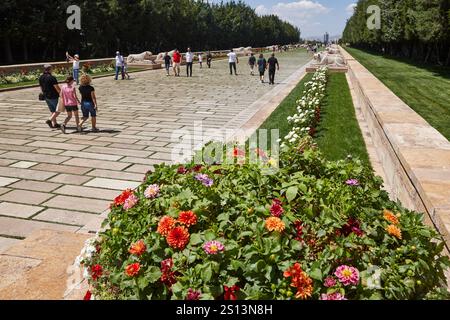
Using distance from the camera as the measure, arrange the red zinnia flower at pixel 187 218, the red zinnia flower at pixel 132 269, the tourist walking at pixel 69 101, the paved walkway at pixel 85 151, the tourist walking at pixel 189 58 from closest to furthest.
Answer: the red zinnia flower at pixel 132 269 → the red zinnia flower at pixel 187 218 → the paved walkway at pixel 85 151 → the tourist walking at pixel 69 101 → the tourist walking at pixel 189 58

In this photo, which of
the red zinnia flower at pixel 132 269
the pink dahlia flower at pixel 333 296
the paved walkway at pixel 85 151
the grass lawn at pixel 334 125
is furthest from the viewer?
the grass lawn at pixel 334 125

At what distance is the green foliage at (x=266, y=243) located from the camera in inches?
93.3

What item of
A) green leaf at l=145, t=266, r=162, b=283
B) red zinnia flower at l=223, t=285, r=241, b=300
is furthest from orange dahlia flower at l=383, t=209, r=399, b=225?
green leaf at l=145, t=266, r=162, b=283

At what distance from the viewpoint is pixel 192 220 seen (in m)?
2.72

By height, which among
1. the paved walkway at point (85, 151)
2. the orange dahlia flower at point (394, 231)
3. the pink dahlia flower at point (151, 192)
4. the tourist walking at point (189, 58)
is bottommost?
the paved walkway at point (85, 151)

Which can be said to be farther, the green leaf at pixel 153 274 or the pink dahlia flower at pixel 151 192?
the pink dahlia flower at pixel 151 192

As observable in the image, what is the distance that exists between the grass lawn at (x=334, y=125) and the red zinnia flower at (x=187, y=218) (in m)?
3.39

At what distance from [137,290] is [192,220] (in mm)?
565

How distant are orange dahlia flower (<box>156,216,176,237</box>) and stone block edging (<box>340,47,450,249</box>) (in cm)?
207

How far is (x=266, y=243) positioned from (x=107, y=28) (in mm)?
42482

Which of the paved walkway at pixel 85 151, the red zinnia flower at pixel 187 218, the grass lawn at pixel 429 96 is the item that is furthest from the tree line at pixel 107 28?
the red zinnia flower at pixel 187 218

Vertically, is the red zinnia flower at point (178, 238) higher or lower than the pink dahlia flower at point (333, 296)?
higher

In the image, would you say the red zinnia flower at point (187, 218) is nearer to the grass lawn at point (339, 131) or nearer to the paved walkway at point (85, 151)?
the paved walkway at point (85, 151)
